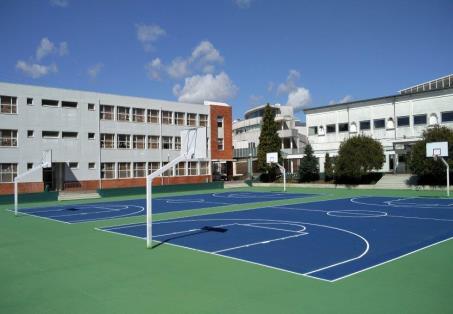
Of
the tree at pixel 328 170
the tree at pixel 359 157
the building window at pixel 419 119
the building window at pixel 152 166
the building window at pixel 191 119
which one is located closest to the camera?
the tree at pixel 359 157

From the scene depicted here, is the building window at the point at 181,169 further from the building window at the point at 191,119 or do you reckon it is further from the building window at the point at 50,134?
the building window at the point at 50,134

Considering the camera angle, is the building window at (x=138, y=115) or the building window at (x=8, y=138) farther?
the building window at (x=138, y=115)

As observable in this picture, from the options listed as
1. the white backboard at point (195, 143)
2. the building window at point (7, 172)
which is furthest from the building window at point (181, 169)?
the white backboard at point (195, 143)

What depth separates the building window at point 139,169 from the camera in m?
47.5

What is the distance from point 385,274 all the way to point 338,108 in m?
42.1

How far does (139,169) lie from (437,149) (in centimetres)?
2935

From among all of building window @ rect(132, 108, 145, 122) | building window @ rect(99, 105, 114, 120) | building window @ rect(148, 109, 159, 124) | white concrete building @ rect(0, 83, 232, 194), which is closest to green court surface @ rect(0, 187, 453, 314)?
white concrete building @ rect(0, 83, 232, 194)

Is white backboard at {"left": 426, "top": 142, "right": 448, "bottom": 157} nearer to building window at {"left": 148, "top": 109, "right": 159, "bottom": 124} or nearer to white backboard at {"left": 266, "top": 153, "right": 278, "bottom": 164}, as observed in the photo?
white backboard at {"left": 266, "top": 153, "right": 278, "bottom": 164}

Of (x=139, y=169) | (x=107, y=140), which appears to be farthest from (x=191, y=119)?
(x=107, y=140)

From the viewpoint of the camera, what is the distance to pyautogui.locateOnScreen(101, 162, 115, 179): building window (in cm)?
4462

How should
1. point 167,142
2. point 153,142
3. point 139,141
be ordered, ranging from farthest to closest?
point 167,142, point 153,142, point 139,141

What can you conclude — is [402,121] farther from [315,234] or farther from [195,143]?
[195,143]

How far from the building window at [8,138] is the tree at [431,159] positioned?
110ft

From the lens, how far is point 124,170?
46.6 meters
